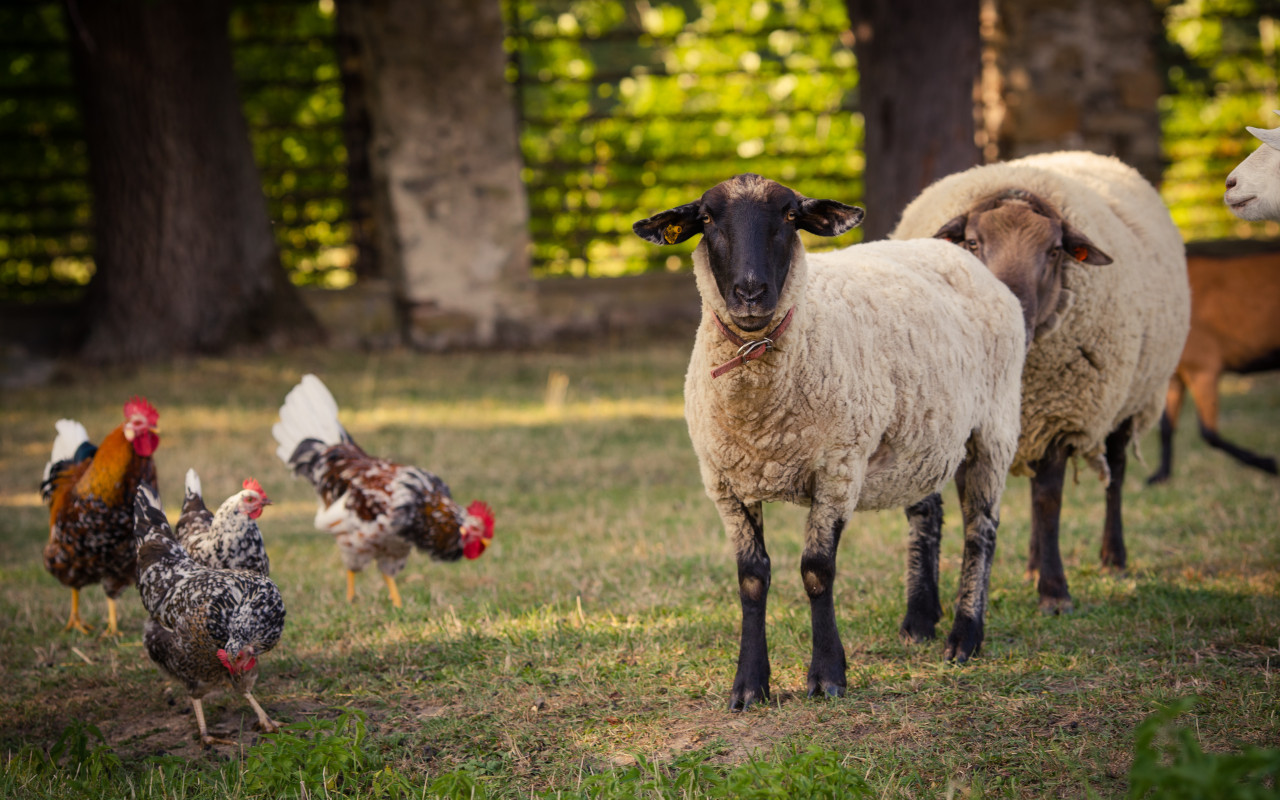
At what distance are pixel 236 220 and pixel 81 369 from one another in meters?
1.95

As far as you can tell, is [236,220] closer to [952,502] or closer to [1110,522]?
[952,502]

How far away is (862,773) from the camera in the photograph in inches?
116

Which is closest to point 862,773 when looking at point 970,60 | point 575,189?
point 970,60

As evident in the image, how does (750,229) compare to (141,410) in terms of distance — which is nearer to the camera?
(750,229)

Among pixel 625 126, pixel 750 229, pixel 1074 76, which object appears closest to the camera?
pixel 750 229

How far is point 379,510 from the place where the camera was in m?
4.90

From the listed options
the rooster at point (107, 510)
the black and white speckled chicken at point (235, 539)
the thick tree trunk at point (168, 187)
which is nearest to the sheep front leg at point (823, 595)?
the black and white speckled chicken at point (235, 539)

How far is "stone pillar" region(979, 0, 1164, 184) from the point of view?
450 inches


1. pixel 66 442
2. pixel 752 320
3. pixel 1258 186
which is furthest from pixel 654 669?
pixel 66 442

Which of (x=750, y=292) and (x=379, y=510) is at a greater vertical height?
(x=750, y=292)

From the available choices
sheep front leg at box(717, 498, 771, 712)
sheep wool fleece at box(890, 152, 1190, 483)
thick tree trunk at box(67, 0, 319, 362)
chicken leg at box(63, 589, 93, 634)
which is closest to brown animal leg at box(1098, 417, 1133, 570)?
sheep wool fleece at box(890, 152, 1190, 483)

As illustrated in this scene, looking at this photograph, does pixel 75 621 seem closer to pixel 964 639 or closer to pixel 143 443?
pixel 143 443

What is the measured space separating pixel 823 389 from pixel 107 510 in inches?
115

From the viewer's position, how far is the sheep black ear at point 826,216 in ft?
10.6
